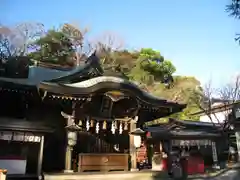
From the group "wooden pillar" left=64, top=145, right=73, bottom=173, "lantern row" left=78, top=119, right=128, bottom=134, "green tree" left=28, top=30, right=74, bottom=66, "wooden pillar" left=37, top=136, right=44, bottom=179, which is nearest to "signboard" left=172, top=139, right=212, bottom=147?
"lantern row" left=78, top=119, right=128, bottom=134

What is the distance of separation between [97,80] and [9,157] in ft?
19.4

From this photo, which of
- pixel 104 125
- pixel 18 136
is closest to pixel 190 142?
pixel 104 125

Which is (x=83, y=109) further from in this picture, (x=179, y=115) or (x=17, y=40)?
(x=17, y=40)

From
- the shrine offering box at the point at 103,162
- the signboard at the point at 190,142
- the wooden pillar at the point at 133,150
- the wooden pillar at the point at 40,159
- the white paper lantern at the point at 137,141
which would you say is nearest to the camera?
the wooden pillar at the point at 40,159

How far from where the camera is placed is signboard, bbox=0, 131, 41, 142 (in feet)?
38.0

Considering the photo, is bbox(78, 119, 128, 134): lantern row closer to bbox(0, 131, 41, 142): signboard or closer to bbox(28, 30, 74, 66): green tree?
bbox(0, 131, 41, 142): signboard

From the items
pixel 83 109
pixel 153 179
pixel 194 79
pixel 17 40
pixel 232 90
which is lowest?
pixel 153 179

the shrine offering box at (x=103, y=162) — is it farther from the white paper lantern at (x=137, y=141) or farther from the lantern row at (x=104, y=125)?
the lantern row at (x=104, y=125)

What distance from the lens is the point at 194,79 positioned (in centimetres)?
4694

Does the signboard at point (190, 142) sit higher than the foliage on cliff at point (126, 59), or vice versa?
the foliage on cliff at point (126, 59)

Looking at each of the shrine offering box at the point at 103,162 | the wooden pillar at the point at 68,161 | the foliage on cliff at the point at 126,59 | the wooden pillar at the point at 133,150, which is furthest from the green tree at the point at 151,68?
the wooden pillar at the point at 68,161

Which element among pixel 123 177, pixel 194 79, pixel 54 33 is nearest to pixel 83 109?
pixel 123 177

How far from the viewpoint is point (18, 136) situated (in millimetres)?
11883

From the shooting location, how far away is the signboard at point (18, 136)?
11586 millimetres
